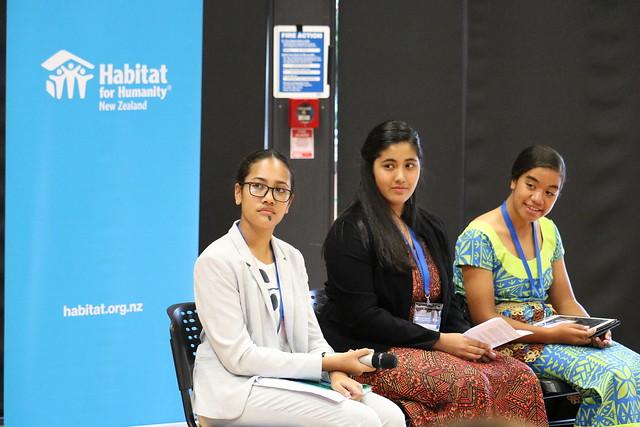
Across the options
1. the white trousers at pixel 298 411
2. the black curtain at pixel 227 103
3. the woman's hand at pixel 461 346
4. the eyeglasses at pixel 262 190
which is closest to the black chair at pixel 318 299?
the woman's hand at pixel 461 346

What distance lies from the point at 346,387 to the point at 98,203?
6.40 feet

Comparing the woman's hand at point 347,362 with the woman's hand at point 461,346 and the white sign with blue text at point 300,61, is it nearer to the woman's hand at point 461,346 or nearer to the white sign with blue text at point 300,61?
the woman's hand at point 461,346

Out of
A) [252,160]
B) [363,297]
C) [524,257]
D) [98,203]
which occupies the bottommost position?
[363,297]

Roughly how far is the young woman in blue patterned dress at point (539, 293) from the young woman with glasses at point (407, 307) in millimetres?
152

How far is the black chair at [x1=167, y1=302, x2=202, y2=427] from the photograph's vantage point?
9.21 ft

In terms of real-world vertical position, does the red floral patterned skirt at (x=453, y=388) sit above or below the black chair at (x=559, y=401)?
above

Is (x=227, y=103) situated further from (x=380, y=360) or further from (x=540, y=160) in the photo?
(x=380, y=360)

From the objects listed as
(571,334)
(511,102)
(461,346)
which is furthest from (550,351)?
(511,102)

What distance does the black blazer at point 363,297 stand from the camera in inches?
123

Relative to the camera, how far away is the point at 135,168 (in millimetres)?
4191

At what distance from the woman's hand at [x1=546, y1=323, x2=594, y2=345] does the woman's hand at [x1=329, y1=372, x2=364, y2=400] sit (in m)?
1.03

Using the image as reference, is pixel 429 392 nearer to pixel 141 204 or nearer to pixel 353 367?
pixel 353 367

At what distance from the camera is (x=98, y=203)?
413 centimetres

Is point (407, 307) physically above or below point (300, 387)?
above
